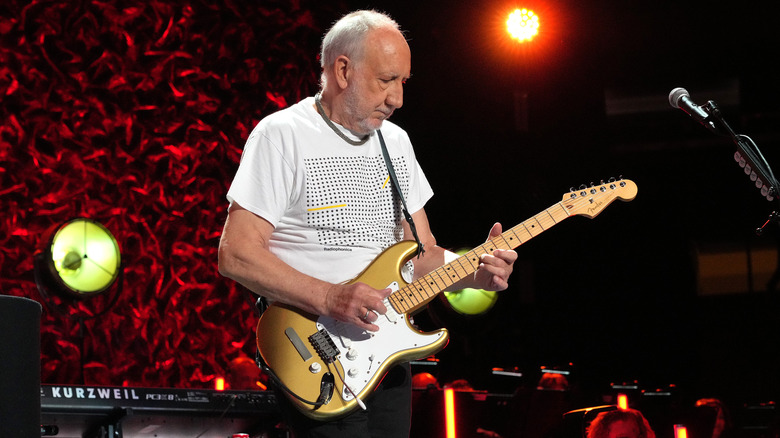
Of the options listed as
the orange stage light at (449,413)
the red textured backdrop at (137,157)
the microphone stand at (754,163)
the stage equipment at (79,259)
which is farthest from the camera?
the red textured backdrop at (137,157)

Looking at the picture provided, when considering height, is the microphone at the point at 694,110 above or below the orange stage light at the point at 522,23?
below

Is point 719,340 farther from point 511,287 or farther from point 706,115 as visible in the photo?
point 706,115

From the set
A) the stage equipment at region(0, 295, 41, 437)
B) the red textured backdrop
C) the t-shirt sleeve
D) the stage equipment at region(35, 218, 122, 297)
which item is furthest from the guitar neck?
the red textured backdrop

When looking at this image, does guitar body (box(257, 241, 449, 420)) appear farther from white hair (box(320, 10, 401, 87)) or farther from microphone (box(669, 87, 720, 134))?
microphone (box(669, 87, 720, 134))

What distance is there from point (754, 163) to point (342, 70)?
134 cm

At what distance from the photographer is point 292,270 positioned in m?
2.24

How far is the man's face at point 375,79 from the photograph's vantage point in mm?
2467

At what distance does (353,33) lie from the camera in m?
2.50

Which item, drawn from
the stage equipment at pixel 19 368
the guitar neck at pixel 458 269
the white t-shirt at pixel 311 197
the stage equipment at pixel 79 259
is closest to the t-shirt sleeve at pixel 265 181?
the white t-shirt at pixel 311 197

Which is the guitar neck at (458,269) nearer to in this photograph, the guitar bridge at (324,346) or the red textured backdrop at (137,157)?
the guitar bridge at (324,346)

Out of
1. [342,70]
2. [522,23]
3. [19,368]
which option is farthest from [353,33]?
[522,23]

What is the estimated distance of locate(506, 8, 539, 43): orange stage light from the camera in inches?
Answer: 305

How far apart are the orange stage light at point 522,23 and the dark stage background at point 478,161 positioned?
14 centimetres

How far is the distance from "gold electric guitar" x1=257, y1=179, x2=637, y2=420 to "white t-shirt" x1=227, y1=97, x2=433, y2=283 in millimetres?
86
